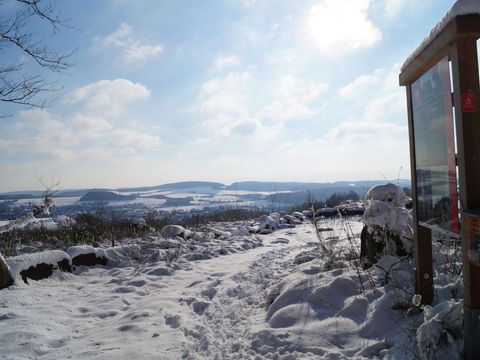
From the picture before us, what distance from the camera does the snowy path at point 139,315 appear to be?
3.30m

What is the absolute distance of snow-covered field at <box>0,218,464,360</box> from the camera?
3100mm

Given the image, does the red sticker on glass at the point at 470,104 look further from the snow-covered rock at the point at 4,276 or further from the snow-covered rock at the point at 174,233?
the snow-covered rock at the point at 174,233

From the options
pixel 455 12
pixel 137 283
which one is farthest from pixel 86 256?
pixel 455 12

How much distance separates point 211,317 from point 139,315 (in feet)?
2.80

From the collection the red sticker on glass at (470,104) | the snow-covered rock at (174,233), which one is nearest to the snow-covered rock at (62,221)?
the snow-covered rock at (174,233)

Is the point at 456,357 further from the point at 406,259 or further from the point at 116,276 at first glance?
the point at 116,276

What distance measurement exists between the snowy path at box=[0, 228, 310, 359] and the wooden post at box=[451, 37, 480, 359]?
1758 mm

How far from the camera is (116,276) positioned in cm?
675

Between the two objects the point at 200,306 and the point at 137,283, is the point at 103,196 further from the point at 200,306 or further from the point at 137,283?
the point at 200,306

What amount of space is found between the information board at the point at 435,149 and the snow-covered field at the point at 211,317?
940 mm

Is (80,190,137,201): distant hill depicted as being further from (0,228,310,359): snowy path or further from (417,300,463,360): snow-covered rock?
(417,300,463,360): snow-covered rock

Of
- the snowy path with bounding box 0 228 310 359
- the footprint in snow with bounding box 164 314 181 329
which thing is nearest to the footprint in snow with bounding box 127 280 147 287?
the snowy path with bounding box 0 228 310 359

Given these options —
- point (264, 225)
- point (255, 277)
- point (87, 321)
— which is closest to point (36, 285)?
point (87, 321)

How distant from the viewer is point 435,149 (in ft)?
9.02
